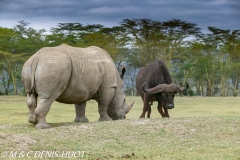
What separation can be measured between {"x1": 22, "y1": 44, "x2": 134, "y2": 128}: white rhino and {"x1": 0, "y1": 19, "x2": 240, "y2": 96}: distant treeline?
3446cm

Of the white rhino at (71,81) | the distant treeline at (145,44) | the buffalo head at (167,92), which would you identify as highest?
the white rhino at (71,81)

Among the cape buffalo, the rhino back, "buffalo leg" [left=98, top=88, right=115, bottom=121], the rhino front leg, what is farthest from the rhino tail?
the cape buffalo

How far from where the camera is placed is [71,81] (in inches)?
456

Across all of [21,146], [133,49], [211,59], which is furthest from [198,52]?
[21,146]

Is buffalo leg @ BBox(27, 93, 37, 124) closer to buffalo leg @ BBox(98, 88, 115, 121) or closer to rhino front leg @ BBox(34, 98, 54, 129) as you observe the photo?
rhino front leg @ BBox(34, 98, 54, 129)

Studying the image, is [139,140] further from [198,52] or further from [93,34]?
[198,52]

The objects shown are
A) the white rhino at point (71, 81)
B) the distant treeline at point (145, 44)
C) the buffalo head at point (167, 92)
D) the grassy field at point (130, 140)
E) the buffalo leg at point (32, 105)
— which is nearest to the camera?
the grassy field at point (130, 140)

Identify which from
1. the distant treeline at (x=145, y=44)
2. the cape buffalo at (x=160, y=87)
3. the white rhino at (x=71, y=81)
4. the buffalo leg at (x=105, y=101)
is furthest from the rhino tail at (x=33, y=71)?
the distant treeline at (x=145, y=44)

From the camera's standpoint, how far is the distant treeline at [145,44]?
163 ft

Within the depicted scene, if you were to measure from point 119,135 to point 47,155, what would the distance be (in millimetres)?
1979

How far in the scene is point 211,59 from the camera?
6291cm

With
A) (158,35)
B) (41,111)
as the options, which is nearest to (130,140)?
(41,111)

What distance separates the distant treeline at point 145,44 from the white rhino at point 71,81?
34.5 metres

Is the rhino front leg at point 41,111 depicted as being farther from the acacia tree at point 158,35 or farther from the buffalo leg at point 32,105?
the acacia tree at point 158,35
